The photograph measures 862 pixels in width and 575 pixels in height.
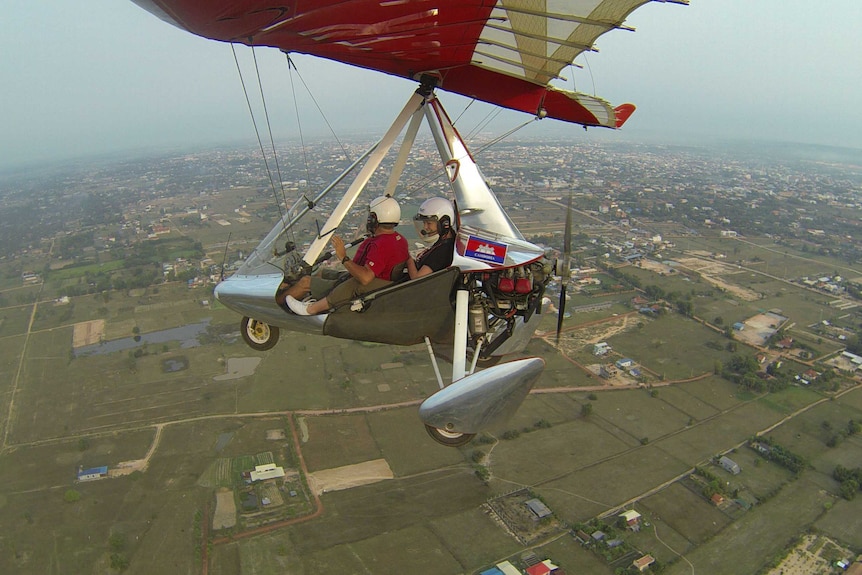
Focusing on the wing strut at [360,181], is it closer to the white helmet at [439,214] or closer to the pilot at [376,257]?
the pilot at [376,257]

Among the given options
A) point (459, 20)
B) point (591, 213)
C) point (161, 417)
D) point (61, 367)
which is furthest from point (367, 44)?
point (591, 213)

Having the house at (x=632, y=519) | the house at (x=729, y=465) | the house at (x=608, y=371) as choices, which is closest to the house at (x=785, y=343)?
the house at (x=608, y=371)

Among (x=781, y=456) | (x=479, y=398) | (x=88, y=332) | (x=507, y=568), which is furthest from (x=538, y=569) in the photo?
(x=88, y=332)

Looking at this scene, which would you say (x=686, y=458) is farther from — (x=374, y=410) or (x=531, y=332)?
(x=531, y=332)

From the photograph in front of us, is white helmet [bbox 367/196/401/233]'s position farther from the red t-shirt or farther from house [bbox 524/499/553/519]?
house [bbox 524/499/553/519]

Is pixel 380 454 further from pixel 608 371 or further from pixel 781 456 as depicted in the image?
pixel 781 456

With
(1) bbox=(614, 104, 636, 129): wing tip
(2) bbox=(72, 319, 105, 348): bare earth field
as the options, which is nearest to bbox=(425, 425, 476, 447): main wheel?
(1) bbox=(614, 104, 636, 129): wing tip
